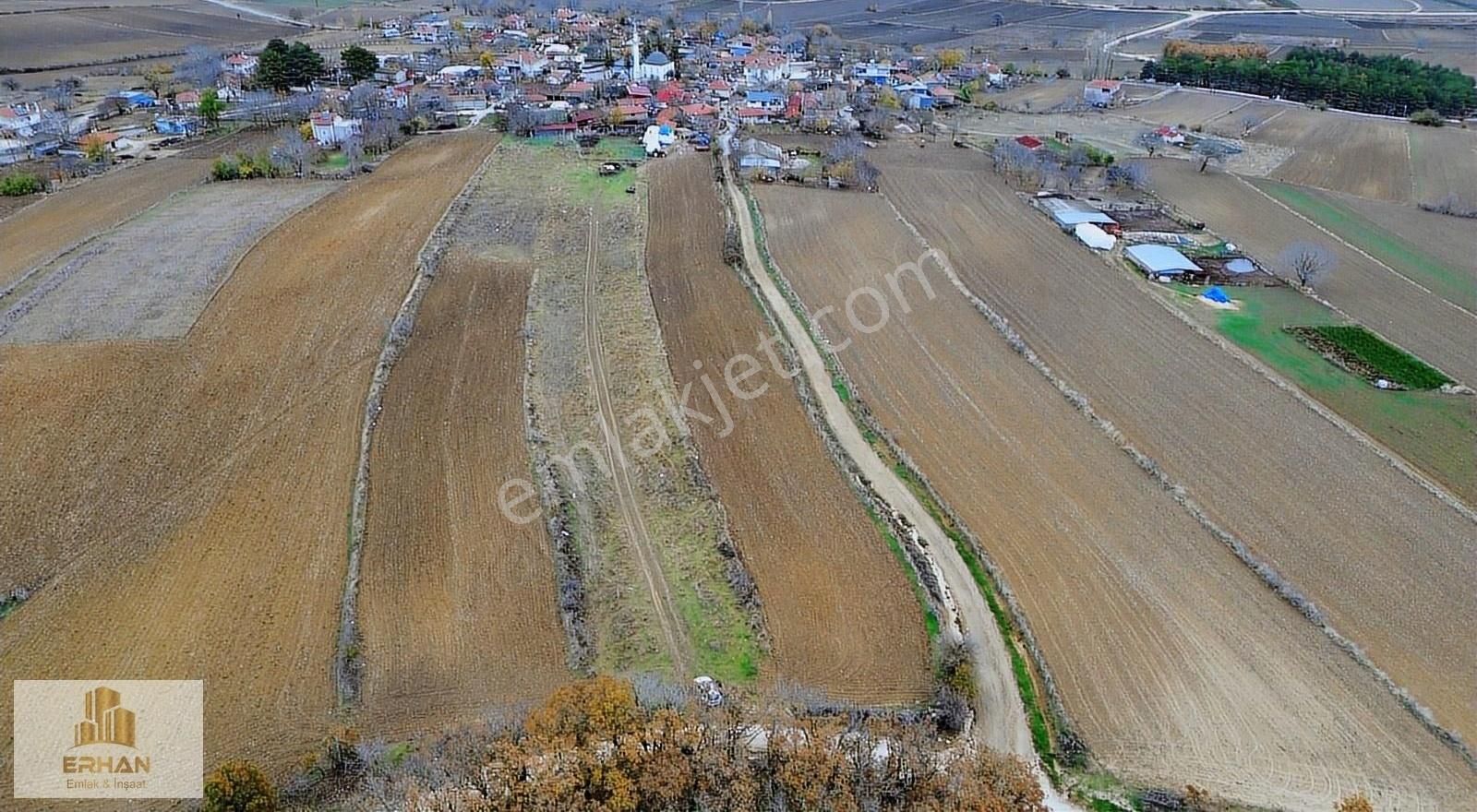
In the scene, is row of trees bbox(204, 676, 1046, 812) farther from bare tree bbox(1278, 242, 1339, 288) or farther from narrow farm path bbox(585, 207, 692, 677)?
bare tree bbox(1278, 242, 1339, 288)

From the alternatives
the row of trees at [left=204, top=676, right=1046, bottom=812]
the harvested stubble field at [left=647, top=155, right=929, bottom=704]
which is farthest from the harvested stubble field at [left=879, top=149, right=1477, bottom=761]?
the row of trees at [left=204, top=676, right=1046, bottom=812]

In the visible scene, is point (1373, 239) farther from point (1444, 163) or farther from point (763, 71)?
point (763, 71)

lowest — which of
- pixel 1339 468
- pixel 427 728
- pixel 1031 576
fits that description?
pixel 427 728

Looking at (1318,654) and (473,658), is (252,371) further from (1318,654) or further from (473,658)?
(1318,654)

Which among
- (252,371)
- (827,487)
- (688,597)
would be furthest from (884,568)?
(252,371)

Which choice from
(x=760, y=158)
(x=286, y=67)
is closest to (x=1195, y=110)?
(x=760, y=158)

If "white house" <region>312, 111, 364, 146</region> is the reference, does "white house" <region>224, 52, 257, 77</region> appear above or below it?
above

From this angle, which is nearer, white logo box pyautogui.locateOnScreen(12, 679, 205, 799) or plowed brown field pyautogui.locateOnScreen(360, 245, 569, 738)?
white logo box pyautogui.locateOnScreen(12, 679, 205, 799)
